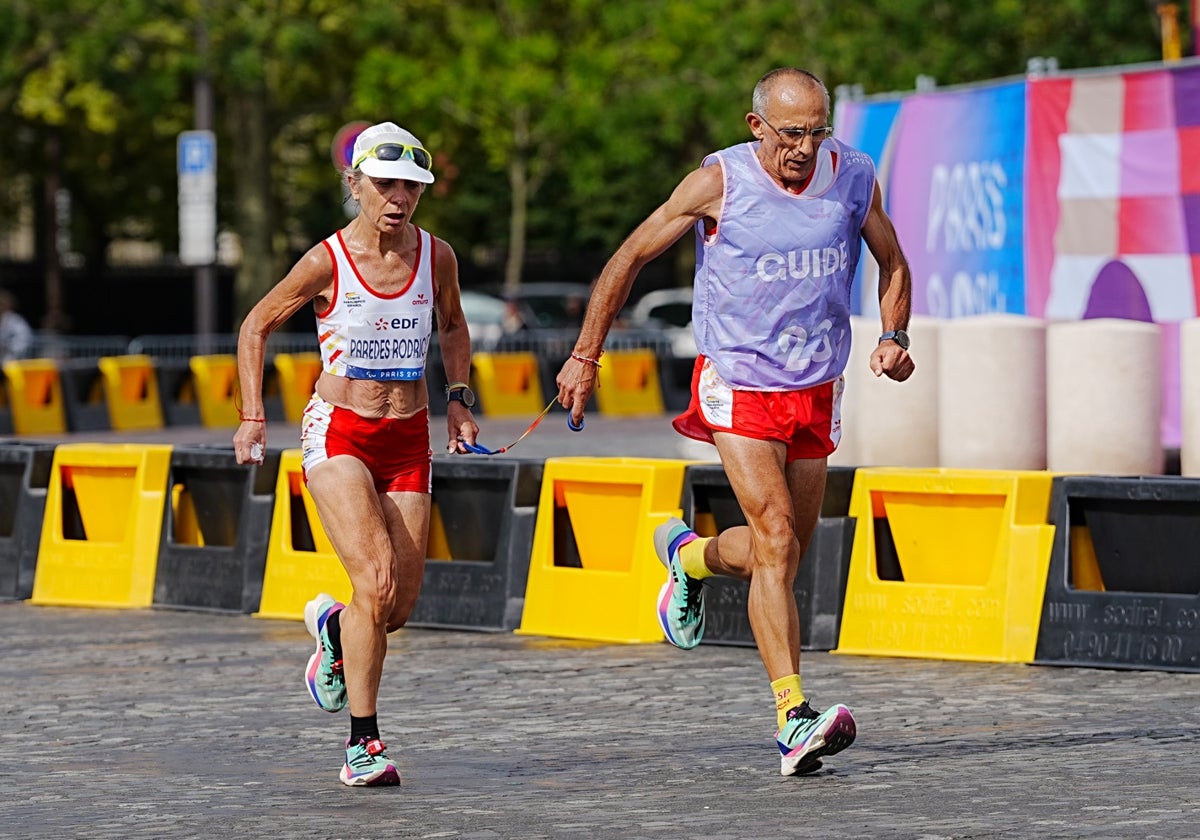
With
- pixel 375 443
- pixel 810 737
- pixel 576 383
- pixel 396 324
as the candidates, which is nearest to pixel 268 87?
pixel 396 324

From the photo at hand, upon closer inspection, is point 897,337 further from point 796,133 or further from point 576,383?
point 576,383

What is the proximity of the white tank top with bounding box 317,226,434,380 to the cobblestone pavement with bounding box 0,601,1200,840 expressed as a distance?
46.3 inches

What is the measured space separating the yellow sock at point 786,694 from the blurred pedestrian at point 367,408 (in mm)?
1076

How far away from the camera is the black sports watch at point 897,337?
7637mm

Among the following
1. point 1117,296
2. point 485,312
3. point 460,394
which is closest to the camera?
point 460,394

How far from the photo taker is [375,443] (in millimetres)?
7430

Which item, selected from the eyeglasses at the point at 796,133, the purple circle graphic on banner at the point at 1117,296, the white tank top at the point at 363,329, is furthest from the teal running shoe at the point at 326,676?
the purple circle graphic on banner at the point at 1117,296

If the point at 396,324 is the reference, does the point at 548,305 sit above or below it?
above

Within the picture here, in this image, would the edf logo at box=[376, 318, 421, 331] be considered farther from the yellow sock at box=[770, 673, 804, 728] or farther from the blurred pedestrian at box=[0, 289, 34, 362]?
the blurred pedestrian at box=[0, 289, 34, 362]

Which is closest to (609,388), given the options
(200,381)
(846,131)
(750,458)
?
(200,381)

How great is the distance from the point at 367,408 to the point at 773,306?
121 centimetres

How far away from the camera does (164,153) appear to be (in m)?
51.3

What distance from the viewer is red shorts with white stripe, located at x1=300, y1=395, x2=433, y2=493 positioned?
741 cm

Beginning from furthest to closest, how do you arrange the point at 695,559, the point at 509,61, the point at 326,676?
the point at 509,61 → the point at 695,559 → the point at 326,676
